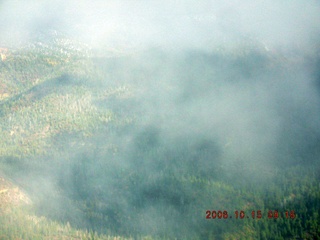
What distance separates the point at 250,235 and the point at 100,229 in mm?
74507

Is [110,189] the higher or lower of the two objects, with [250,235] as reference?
higher

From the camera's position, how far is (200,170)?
19150 cm

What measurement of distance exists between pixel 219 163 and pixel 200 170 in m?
15.2

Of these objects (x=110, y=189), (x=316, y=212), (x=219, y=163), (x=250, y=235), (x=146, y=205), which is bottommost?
(x=250, y=235)

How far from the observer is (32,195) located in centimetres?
16512

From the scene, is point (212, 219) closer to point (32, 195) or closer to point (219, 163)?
point (219, 163)

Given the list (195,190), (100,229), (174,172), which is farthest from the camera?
(174,172)

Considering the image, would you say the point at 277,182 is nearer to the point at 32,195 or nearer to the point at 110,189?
the point at 110,189

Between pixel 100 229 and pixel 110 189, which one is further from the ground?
pixel 110 189

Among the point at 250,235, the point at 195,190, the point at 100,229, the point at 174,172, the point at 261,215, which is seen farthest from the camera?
the point at 174,172

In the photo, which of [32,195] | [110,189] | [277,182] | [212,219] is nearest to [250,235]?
[212,219]

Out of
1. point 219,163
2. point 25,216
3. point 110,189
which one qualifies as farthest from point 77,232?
point 219,163

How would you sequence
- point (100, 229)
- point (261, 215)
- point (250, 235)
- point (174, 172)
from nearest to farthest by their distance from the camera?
point (250, 235) < point (261, 215) < point (100, 229) < point (174, 172)

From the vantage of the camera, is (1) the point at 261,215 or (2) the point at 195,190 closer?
(1) the point at 261,215
